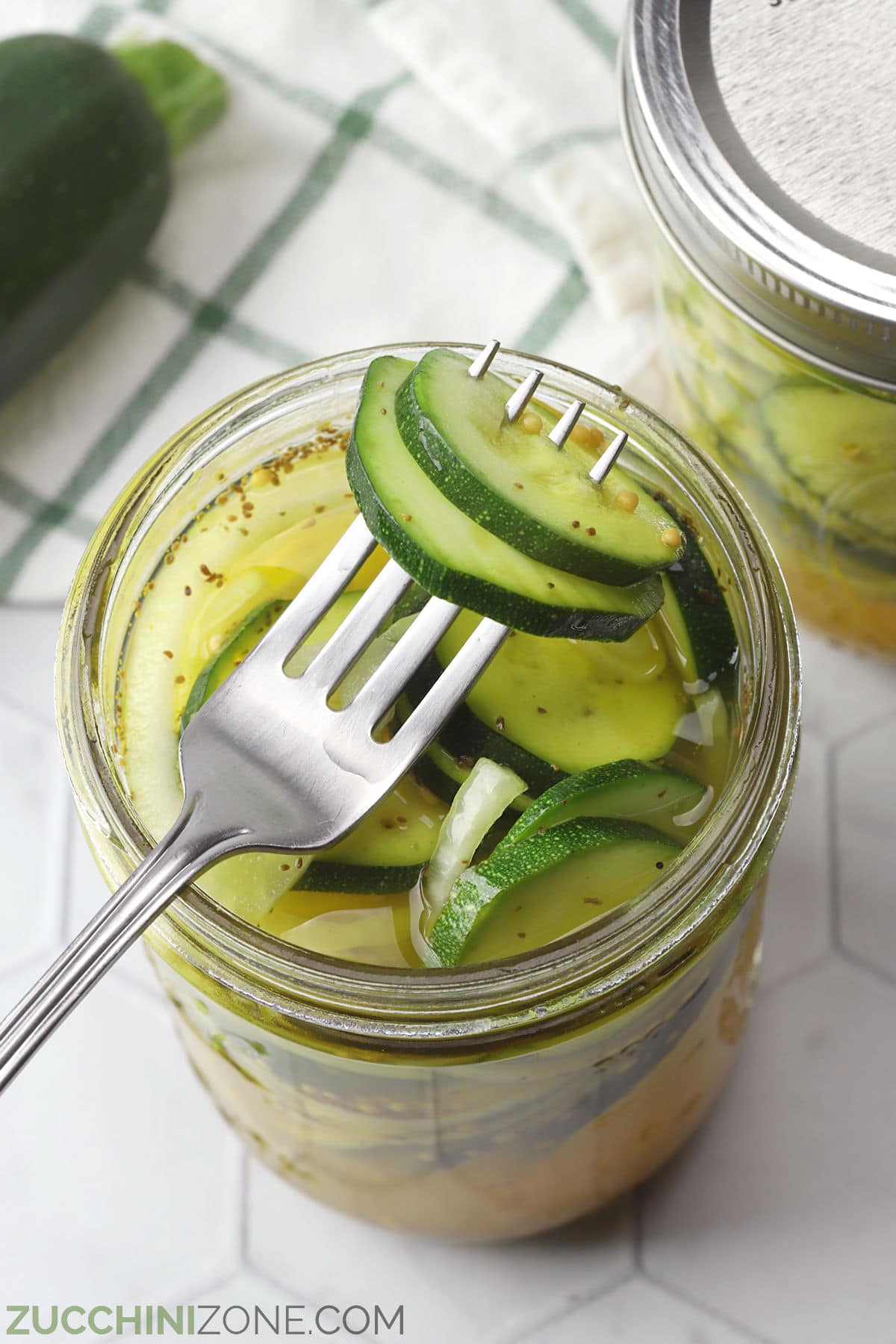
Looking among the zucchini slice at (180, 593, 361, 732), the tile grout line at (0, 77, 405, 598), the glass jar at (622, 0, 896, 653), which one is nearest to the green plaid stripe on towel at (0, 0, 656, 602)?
the tile grout line at (0, 77, 405, 598)

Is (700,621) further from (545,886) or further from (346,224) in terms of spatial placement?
(346,224)

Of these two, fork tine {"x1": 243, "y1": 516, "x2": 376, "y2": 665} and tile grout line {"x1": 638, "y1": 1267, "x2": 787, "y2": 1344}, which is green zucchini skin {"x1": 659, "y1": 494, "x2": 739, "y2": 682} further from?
tile grout line {"x1": 638, "y1": 1267, "x2": 787, "y2": 1344}

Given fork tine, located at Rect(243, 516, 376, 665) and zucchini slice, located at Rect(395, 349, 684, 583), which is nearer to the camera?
zucchini slice, located at Rect(395, 349, 684, 583)

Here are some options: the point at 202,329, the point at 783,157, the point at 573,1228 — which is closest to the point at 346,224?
the point at 202,329

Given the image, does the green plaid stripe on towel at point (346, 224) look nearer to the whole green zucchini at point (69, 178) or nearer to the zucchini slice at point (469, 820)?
the whole green zucchini at point (69, 178)

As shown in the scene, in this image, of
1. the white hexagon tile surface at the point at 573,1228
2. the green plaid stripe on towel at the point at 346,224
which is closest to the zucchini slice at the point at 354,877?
the white hexagon tile surface at the point at 573,1228

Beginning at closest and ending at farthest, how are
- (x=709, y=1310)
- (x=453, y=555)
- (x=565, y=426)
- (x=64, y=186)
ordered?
1. (x=453, y=555)
2. (x=565, y=426)
3. (x=709, y=1310)
4. (x=64, y=186)

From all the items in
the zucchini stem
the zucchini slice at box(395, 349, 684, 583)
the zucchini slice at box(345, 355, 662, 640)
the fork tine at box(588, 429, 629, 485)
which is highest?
the zucchini stem
